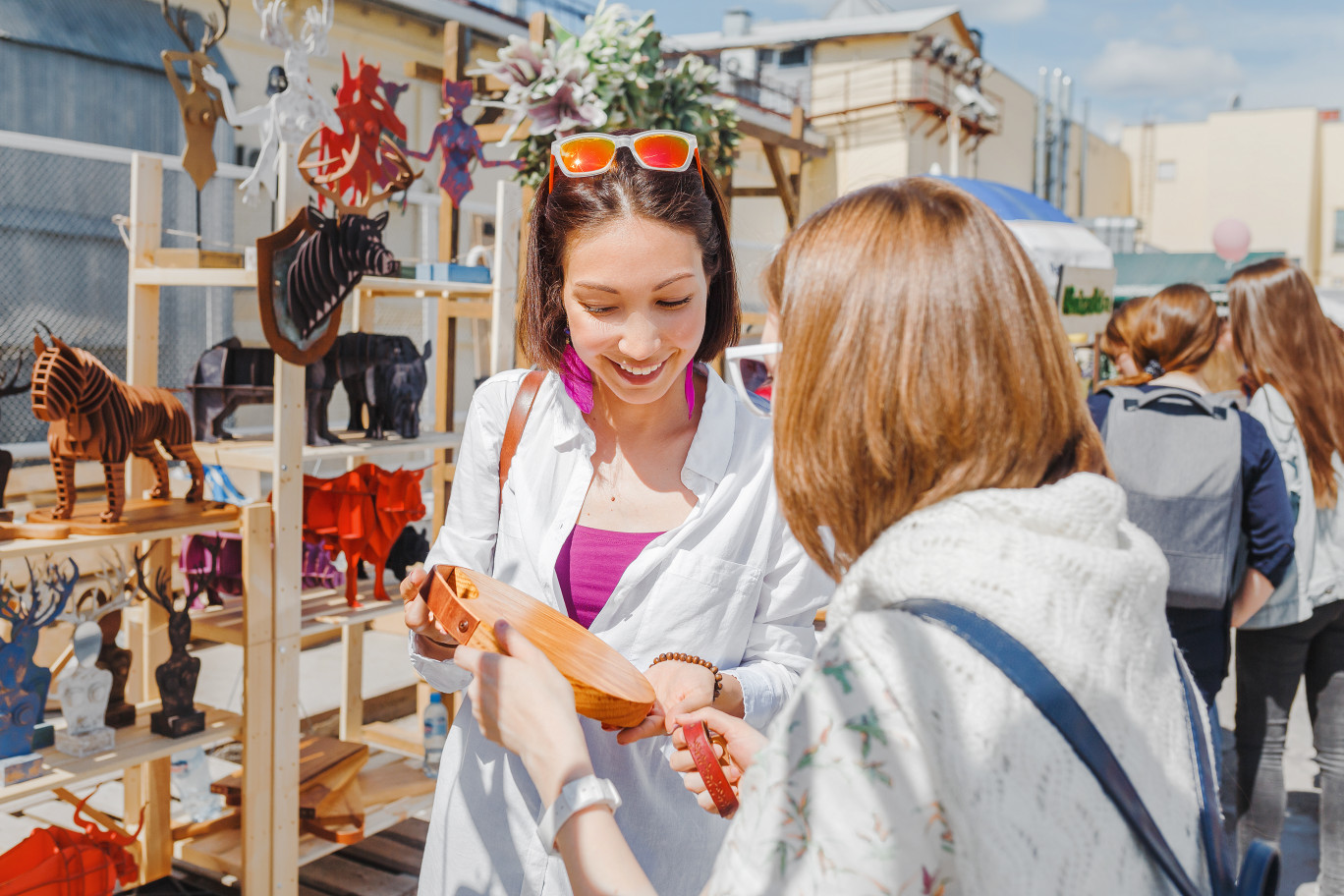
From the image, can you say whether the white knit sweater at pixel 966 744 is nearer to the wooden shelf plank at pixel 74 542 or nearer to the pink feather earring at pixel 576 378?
the pink feather earring at pixel 576 378

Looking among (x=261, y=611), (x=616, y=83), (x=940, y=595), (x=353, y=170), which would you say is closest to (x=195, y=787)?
(x=261, y=611)

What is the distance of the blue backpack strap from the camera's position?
2.22 ft

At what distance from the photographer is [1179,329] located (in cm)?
279

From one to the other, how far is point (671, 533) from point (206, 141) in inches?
69.5

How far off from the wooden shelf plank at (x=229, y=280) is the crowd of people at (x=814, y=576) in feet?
3.41

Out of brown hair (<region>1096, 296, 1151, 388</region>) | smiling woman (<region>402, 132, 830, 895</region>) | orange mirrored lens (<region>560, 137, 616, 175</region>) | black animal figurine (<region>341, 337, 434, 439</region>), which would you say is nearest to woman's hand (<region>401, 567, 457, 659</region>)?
smiling woman (<region>402, 132, 830, 895</region>)

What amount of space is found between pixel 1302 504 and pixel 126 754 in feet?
9.94

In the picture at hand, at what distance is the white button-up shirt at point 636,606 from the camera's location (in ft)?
4.37

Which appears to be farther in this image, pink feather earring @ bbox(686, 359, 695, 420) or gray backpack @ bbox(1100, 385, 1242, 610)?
gray backpack @ bbox(1100, 385, 1242, 610)

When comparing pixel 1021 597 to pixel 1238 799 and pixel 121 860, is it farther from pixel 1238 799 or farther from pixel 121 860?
pixel 1238 799

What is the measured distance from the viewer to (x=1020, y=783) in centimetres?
67

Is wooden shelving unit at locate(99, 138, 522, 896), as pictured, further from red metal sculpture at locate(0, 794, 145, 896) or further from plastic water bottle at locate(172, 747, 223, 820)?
red metal sculpture at locate(0, 794, 145, 896)

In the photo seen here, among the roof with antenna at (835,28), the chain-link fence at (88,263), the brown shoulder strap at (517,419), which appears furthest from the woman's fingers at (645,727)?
the roof with antenna at (835,28)

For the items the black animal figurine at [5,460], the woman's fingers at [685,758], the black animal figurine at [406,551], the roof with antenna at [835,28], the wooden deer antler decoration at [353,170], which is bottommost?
the black animal figurine at [406,551]
